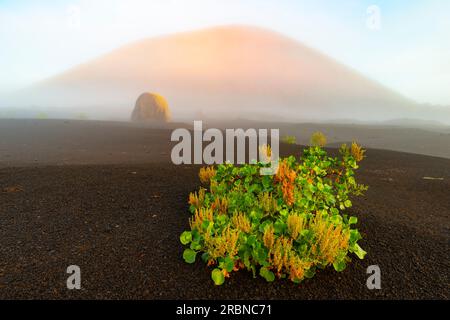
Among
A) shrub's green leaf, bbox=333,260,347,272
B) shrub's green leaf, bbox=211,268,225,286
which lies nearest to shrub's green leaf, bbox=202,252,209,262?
shrub's green leaf, bbox=211,268,225,286

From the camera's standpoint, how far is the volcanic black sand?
296cm

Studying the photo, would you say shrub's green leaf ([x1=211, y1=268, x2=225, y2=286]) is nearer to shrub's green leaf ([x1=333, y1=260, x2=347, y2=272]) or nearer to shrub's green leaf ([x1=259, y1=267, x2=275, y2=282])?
shrub's green leaf ([x1=259, y1=267, x2=275, y2=282])

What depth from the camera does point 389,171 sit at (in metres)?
9.39

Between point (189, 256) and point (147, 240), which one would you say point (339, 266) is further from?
point (147, 240)

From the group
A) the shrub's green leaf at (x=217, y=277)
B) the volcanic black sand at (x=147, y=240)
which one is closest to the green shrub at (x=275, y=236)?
the shrub's green leaf at (x=217, y=277)

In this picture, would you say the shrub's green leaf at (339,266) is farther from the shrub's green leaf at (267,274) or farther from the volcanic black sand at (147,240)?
the shrub's green leaf at (267,274)

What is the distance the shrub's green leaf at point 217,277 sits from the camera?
2975 millimetres

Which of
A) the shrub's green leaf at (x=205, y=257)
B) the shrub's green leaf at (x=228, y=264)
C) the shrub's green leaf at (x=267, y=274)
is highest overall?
the shrub's green leaf at (x=228, y=264)

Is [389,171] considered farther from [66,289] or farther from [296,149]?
[66,289]

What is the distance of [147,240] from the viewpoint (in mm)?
3846

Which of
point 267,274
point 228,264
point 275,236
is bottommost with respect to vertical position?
point 267,274

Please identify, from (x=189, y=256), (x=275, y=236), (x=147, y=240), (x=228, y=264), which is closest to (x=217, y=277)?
(x=228, y=264)

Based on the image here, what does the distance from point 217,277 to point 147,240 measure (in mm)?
1281

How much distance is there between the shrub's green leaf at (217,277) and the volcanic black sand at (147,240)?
6 cm
